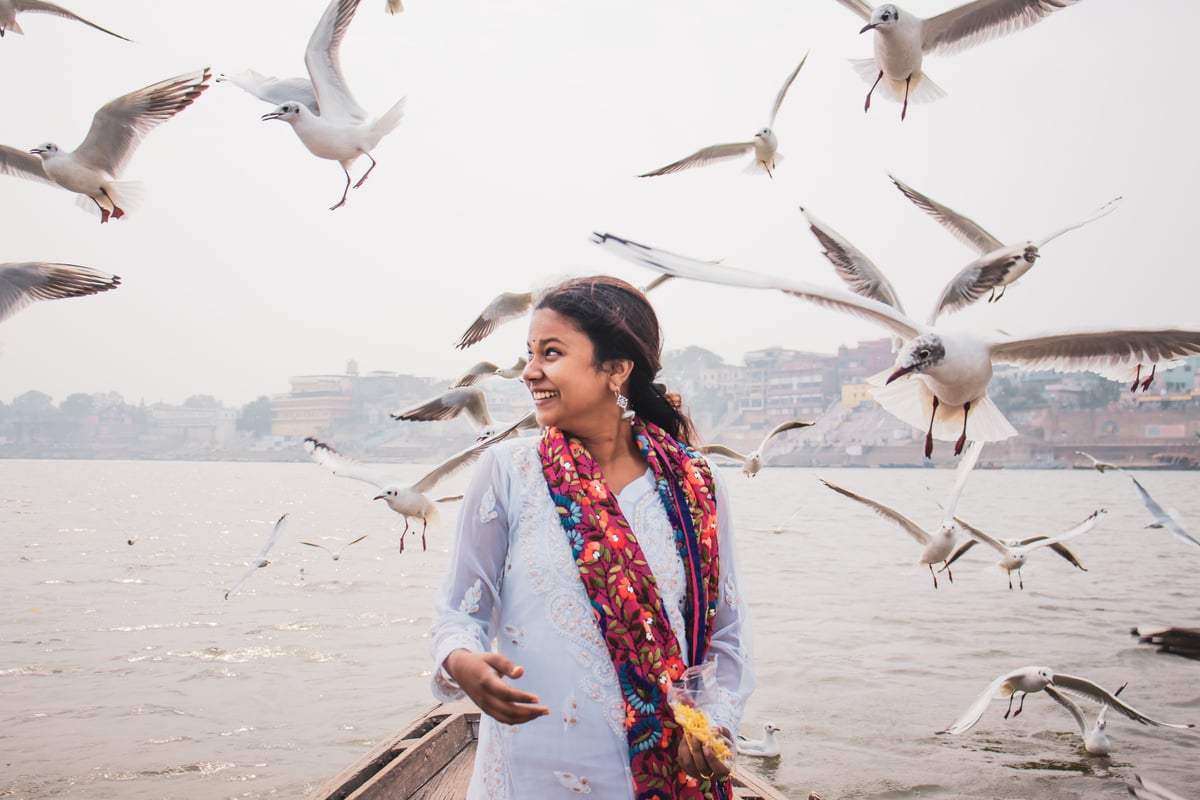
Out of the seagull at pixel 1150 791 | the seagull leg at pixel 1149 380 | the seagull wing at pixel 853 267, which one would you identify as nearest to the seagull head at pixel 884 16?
the seagull wing at pixel 853 267

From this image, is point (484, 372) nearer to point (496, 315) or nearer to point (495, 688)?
point (496, 315)

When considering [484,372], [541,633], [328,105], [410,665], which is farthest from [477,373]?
[410,665]

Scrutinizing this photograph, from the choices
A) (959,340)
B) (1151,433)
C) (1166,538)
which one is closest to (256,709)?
(959,340)

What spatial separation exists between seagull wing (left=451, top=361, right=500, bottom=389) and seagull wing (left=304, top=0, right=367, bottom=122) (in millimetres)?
1645

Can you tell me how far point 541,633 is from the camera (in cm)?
169

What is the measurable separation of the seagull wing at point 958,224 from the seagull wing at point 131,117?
3.54 metres

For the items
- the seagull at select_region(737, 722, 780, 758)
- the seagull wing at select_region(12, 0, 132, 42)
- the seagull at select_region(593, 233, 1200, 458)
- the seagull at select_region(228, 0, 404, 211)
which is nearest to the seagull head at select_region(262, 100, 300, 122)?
the seagull at select_region(228, 0, 404, 211)

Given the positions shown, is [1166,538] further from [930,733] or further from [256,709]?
[256,709]

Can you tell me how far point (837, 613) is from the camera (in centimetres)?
1288

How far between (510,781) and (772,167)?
16.8ft

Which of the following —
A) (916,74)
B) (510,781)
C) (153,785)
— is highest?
(916,74)

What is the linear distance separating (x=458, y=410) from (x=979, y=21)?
10.3ft

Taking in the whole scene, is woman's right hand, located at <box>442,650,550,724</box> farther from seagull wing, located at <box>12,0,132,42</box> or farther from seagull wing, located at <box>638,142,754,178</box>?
seagull wing, located at <box>638,142,754,178</box>

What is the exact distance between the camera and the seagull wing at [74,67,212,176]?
12.0 feet
